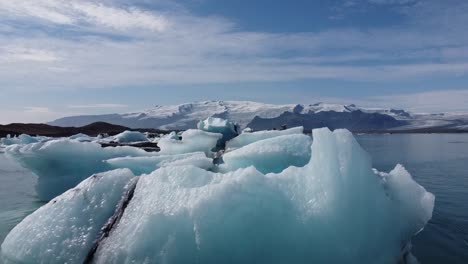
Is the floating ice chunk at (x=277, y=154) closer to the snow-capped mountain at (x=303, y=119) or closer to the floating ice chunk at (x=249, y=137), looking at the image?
the floating ice chunk at (x=249, y=137)

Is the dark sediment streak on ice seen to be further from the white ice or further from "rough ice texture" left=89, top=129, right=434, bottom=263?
the white ice

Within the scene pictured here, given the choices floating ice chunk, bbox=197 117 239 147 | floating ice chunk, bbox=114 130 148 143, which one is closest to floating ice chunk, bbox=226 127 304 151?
floating ice chunk, bbox=197 117 239 147

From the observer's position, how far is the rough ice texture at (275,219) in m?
3.42

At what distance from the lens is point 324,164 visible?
3.69m

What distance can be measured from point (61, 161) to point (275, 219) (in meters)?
5.69

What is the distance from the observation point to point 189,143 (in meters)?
11.3

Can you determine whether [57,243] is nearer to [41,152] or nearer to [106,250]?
[106,250]

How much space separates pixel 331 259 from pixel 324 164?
764 mm

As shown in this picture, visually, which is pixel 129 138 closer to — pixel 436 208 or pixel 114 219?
pixel 436 208

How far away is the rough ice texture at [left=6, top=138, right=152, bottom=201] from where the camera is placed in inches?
311

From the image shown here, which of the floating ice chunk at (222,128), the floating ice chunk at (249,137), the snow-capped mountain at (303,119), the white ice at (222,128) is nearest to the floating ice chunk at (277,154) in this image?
the floating ice chunk at (249,137)

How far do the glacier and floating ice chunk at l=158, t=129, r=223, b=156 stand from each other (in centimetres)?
687

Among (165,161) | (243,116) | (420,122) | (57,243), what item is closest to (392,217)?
(57,243)

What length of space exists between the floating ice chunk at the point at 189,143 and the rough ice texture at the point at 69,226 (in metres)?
6.81
